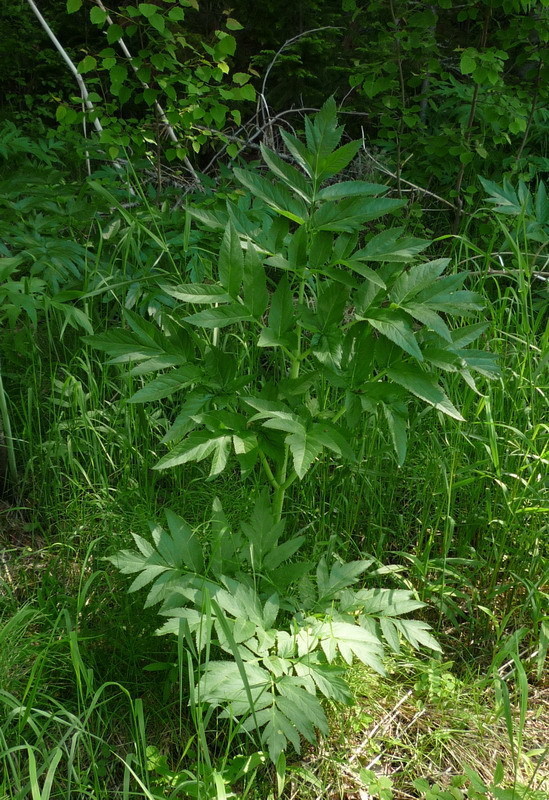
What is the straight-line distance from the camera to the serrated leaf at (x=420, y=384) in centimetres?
154

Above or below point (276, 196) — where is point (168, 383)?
below

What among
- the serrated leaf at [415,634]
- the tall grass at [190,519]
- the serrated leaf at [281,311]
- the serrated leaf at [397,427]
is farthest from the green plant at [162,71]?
the serrated leaf at [415,634]

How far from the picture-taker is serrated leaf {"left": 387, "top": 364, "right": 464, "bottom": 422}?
1537 millimetres

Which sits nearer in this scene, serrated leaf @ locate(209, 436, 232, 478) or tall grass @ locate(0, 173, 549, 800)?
serrated leaf @ locate(209, 436, 232, 478)

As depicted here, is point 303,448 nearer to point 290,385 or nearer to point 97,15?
point 290,385

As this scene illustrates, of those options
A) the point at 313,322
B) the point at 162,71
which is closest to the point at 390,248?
the point at 313,322

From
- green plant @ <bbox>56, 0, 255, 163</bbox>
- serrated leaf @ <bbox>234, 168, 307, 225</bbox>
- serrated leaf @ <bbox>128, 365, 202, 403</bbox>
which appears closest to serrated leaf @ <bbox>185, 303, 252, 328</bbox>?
serrated leaf @ <bbox>128, 365, 202, 403</bbox>

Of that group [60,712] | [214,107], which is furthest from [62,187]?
[60,712]

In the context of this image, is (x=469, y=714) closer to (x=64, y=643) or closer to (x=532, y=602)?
(x=532, y=602)

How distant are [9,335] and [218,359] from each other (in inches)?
45.3

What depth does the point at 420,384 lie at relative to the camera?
61.1 inches

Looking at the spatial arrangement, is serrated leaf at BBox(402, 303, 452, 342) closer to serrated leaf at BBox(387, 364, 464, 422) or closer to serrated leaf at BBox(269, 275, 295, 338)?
serrated leaf at BBox(387, 364, 464, 422)

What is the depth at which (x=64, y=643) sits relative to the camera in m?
1.75

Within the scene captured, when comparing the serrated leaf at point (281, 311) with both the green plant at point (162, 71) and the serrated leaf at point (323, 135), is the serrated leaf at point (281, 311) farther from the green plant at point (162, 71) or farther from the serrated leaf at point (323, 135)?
the green plant at point (162, 71)
